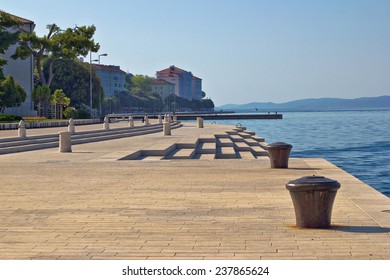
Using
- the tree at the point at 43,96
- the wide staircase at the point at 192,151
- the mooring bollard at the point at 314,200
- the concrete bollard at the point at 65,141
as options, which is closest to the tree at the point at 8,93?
the tree at the point at 43,96

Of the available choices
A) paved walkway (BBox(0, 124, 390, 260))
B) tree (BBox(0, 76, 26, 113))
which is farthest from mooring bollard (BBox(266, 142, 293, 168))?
tree (BBox(0, 76, 26, 113))

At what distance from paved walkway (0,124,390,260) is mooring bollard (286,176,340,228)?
0.64 feet

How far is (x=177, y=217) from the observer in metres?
10.9

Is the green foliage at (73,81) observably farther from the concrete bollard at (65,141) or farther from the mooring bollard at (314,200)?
the mooring bollard at (314,200)

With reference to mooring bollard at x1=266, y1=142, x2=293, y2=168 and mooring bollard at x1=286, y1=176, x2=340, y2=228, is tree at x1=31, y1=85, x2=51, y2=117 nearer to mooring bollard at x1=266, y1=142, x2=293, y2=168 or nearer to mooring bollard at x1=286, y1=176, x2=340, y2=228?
mooring bollard at x1=266, y1=142, x2=293, y2=168

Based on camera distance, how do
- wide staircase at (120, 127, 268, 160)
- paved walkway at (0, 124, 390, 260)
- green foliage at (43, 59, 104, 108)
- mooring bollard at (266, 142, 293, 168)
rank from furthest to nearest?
green foliage at (43, 59, 104, 108)
wide staircase at (120, 127, 268, 160)
mooring bollard at (266, 142, 293, 168)
paved walkway at (0, 124, 390, 260)

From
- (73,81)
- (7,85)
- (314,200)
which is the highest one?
(73,81)

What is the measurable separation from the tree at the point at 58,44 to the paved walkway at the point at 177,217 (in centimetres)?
6090

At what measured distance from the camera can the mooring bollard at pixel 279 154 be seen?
18.8m

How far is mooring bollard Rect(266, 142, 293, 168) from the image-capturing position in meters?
18.8

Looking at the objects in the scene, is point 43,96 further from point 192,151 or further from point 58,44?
point 192,151

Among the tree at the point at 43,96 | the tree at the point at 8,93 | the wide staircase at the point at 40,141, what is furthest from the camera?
the tree at the point at 43,96

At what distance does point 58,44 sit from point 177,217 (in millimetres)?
72788

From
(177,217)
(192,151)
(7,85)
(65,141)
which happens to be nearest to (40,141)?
(65,141)
